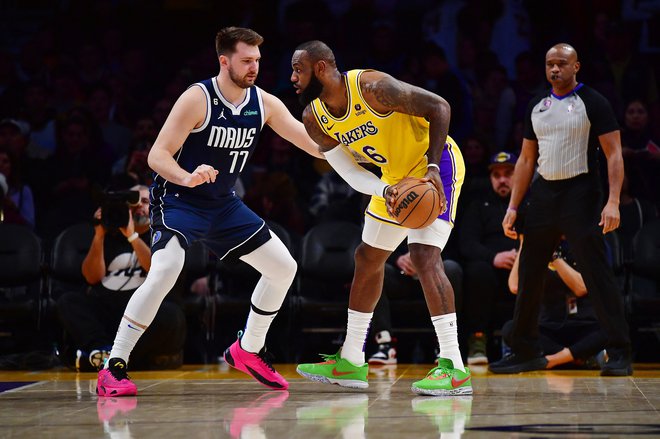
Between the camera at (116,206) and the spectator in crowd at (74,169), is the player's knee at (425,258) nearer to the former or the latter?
the camera at (116,206)

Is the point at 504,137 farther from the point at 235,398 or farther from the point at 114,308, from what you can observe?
the point at 235,398

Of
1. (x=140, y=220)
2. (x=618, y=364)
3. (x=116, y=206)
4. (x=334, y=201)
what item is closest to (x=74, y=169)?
(x=140, y=220)

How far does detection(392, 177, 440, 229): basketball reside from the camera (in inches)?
179

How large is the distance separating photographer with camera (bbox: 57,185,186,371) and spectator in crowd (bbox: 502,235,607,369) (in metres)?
2.19

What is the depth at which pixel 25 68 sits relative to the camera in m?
9.60

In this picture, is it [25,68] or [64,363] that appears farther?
[25,68]

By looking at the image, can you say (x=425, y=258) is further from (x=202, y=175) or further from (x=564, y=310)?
(x=564, y=310)

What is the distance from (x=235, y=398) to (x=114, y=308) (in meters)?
2.19

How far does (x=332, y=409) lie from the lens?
4266mm

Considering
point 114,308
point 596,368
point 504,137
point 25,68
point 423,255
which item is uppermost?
point 25,68

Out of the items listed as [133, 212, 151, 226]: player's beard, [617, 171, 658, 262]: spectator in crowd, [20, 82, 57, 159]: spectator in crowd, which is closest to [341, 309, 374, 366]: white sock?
[133, 212, 151, 226]: player's beard

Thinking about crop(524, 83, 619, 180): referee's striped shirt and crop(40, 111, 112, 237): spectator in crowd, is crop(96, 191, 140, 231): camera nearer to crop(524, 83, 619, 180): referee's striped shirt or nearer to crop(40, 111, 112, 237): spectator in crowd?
crop(40, 111, 112, 237): spectator in crowd

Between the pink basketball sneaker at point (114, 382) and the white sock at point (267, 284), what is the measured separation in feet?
2.12

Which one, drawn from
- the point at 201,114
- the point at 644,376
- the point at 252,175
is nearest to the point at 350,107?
the point at 201,114
